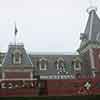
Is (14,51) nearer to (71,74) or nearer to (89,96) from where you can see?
(71,74)

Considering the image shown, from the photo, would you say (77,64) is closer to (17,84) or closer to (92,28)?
(92,28)

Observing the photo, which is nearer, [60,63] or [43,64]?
[43,64]

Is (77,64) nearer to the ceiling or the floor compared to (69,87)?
nearer to the ceiling

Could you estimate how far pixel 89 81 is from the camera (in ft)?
58.9

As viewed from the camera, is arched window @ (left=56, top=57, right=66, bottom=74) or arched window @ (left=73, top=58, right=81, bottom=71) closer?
arched window @ (left=56, top=57, right=66, bottom=74)

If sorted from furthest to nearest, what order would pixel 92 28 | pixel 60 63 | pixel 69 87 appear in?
pixel 92 28, pixel 60 63, pixel 69 87

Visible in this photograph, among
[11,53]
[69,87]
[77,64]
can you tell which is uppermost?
[11,53]

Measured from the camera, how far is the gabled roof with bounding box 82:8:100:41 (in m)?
43.7

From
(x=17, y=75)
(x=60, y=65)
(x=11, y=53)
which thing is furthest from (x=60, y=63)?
(x=17, y=75)

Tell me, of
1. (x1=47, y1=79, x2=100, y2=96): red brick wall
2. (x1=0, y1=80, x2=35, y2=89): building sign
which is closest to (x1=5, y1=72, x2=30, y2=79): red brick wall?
(x1=0, y1=80, x2=35, y2=89): building sign

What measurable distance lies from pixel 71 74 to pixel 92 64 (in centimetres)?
331

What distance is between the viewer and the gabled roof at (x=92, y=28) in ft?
143

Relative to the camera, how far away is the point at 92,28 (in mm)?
45312

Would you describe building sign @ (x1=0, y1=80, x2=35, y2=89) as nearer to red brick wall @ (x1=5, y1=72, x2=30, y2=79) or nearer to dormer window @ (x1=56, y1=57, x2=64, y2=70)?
red brick wall @ (x1=5, y1=72, x2=30, y2=79)
